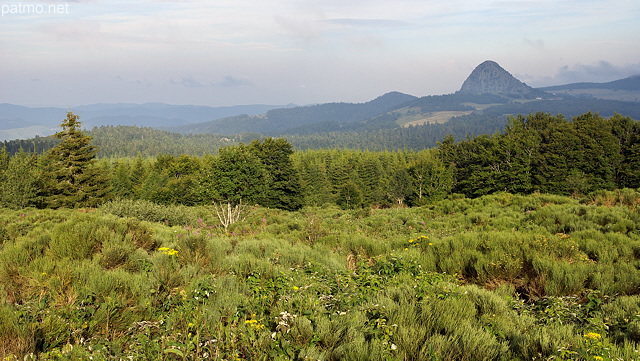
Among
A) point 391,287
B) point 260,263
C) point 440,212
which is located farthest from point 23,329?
point 440,212

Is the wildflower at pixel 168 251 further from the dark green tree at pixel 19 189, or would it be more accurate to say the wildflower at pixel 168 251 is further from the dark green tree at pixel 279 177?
the dark green tree at pixel 19 189

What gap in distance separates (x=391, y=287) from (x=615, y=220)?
8.39m

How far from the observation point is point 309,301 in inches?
141

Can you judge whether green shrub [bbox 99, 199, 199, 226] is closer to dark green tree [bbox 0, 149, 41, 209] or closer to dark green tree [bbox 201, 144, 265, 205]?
dark green tree [bbox 201, 144, 265, 205]

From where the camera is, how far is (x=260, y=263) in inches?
206

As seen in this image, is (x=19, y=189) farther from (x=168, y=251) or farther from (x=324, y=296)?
(x=324, y=296)

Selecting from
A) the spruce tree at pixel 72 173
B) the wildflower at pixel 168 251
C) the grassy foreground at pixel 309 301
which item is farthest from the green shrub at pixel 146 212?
the spruce tree at pixel 72 173

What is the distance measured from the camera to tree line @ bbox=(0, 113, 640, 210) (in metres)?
29.6

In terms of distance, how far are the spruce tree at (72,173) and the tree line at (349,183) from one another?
0.36 feet

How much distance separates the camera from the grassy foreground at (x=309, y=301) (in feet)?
9.00

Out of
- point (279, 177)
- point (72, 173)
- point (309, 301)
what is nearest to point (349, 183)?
point (279, 177)

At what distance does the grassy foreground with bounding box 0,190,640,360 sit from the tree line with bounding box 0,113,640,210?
65.9 feet

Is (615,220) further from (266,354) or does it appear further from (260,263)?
(266,354)

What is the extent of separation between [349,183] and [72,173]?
45.3m
